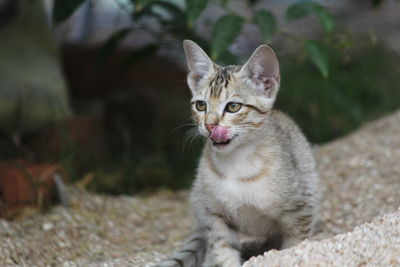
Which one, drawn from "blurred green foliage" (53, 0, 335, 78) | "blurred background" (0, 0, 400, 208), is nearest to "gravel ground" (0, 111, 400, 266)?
"blurred background" (0, 0, 400, 208)

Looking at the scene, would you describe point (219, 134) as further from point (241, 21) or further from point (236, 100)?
point (241, 21)

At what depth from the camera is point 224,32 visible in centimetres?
374

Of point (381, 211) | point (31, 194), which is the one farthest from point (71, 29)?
point (381, 211)

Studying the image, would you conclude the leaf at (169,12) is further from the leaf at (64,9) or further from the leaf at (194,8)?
the leaf at (194,8)

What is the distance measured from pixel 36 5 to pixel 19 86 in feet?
3.16

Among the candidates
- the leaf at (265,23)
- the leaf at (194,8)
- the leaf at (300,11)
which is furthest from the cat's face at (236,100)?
the leaf at (300,11)

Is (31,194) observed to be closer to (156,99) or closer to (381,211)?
(381,211)

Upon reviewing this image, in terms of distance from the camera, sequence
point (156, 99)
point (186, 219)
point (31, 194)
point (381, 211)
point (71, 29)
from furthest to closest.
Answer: point (71, 29)
point (156, 99)
point (186, 219)
point (31, 194)
point (381, 211)

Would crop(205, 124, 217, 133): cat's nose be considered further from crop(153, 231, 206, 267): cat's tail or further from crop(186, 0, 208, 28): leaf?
crop(186, 0, 208, 28): leaf

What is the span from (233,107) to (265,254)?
2.45 feet

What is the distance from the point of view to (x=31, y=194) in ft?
14.0

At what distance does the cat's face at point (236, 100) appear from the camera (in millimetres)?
2979

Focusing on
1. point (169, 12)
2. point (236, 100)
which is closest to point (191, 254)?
point (236, 100)

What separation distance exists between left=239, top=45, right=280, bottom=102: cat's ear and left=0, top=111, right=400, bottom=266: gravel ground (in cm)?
77
